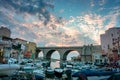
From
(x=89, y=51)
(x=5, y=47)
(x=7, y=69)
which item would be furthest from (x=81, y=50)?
(x=7, y=69)

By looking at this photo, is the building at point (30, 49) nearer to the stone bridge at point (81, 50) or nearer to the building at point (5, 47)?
the stone bridge at point (81, 50)

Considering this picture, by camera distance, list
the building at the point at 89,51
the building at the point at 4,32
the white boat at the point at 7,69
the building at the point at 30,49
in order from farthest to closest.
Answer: the building at the point at 89,51, the building at the point at 30,49, the building at the point at 4,32, the white boat at the point at 7,69

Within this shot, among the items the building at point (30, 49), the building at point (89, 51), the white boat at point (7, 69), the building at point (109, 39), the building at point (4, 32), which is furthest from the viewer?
the building at point (89, 51)

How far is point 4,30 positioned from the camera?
8069 centimetres

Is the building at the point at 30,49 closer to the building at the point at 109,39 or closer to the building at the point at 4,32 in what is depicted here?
the building at the point at 4,32

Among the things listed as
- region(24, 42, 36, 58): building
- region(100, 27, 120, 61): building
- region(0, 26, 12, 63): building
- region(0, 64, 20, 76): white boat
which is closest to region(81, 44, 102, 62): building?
region(100, 27, 120, 61): building

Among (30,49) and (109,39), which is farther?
(30,49)

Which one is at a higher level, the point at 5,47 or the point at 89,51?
the point at 89,51

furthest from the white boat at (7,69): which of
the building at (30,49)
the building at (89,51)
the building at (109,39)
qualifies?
the building at (89,51)

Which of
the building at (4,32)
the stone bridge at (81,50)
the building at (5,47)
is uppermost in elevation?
the building at (4,32)

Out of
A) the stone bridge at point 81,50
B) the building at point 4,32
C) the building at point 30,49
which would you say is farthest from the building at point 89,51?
the building at point 4,32

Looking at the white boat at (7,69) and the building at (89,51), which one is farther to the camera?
the building at (89,51)

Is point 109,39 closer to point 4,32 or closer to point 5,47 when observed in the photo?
point 4,32

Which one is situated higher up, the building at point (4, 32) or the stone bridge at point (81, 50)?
the building at point (4, 32)
